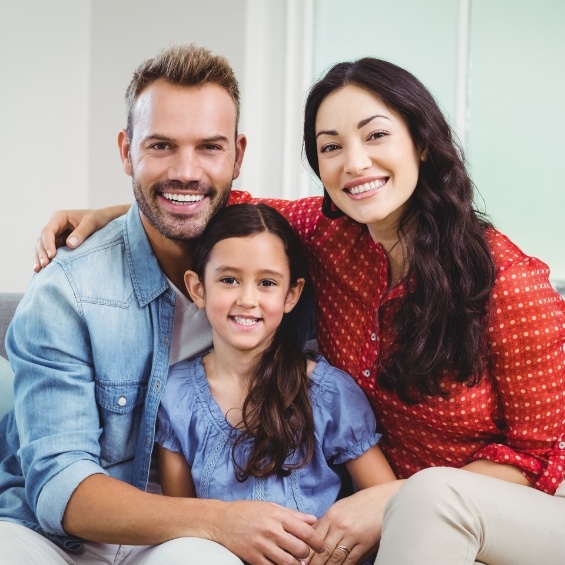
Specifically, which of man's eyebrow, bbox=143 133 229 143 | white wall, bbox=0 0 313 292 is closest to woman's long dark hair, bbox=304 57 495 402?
man's eyebrow, bbox=143 133 229 143

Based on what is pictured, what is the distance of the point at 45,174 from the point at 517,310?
1.92m

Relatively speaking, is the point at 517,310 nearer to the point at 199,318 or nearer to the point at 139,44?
the point at 199,318

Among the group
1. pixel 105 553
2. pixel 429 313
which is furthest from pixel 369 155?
pixel 105 553

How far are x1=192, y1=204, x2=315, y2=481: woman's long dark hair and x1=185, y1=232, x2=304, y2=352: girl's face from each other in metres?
0.02

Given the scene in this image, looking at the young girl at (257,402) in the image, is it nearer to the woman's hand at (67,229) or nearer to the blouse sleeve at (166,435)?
the blouse sleeve at (166,435)

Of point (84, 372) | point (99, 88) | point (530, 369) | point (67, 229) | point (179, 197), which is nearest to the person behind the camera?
point (530, 369)

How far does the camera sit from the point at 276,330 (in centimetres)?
169

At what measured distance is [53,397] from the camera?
1490mm

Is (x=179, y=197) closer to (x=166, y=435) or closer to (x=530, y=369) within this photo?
(x=166, y=435)

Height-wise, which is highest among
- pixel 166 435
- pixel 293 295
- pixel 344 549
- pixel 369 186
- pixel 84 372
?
pixel 369 186

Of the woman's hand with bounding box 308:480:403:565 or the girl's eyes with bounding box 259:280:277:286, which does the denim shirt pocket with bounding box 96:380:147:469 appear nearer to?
the girl's eyes with bounding box 259:280:277:286

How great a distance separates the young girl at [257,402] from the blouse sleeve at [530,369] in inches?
Answer: 10.0

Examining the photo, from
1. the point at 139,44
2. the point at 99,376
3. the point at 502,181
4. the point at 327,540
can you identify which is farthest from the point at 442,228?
the point at 139,44

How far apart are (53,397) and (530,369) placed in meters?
0.84
